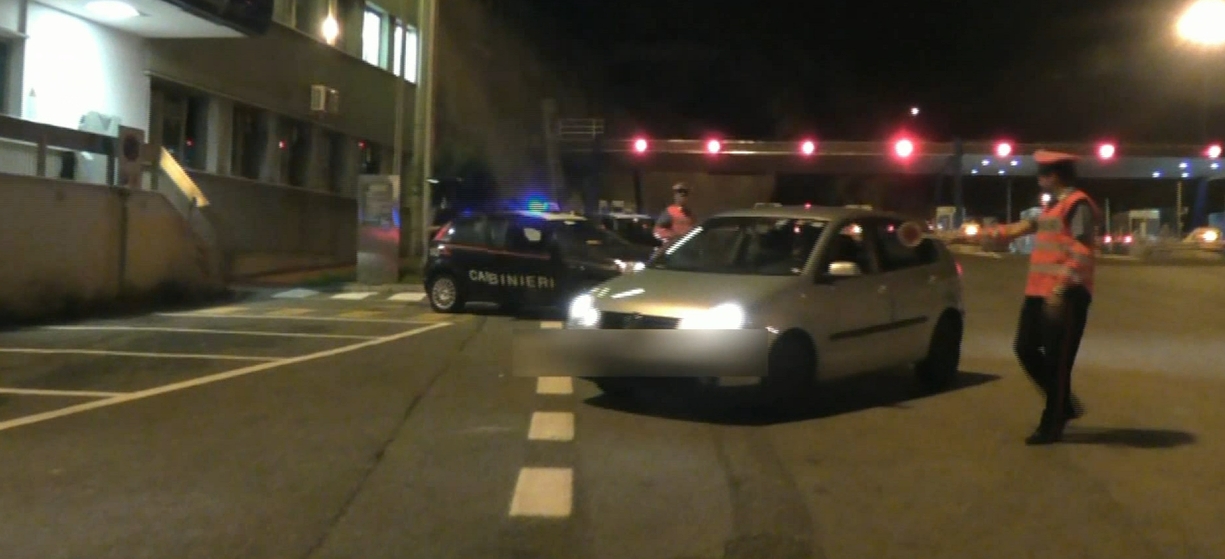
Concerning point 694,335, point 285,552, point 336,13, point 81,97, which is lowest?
point 285,552

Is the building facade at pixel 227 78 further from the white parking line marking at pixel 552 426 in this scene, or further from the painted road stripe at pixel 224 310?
the white parking line marking at pixel 552 426

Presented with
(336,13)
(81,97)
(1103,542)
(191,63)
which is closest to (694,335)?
(1103,542)

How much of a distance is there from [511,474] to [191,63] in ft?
62.6

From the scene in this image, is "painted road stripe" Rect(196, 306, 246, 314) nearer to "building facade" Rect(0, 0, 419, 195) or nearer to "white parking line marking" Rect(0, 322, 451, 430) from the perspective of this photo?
"building facade" Rect(0, 0, 419, 195)

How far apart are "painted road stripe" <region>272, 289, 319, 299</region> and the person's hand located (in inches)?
572

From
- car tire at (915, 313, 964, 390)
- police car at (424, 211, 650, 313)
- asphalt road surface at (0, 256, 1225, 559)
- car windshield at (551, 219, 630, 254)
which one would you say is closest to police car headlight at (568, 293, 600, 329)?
asphalt road surface at (0, 256, 1225, 559)

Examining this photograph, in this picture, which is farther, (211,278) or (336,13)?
(336,13)

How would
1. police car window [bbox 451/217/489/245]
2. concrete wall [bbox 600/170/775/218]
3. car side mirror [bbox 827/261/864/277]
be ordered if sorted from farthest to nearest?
concrete wall [bbox 600/170/775/218], police car window [bbox 451/217/489/245], car side mirror [bbox 827/261/864/277]

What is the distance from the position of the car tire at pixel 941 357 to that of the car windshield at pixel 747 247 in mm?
1678

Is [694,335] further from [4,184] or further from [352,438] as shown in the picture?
[4,184]

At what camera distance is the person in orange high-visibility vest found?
8.09 metres

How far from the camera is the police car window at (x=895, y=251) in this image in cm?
1041

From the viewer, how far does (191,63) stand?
78.9 feet

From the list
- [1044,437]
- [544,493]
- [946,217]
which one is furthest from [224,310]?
[946,217]
